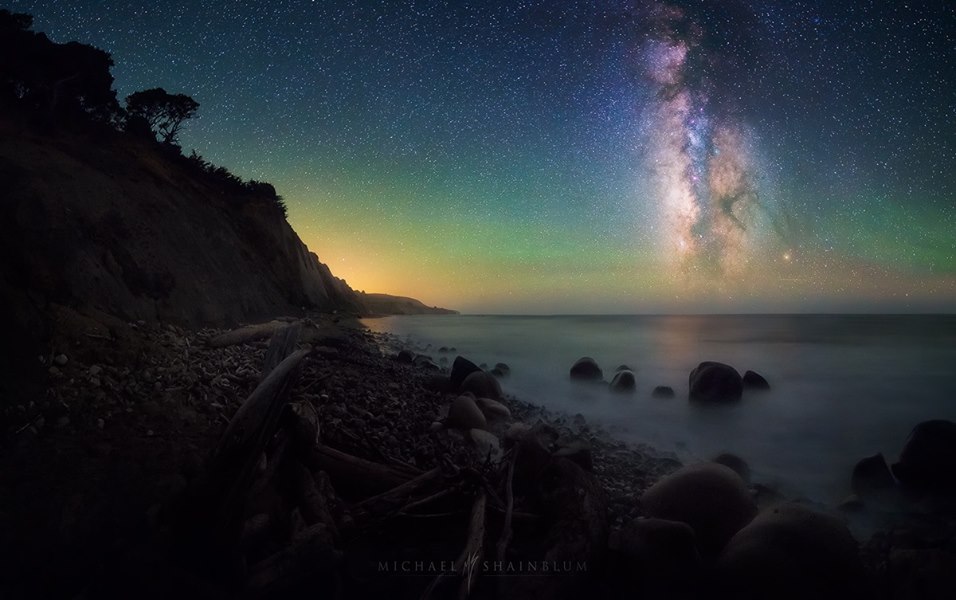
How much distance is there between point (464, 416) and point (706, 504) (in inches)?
170

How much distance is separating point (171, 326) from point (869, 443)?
18041 millimetres

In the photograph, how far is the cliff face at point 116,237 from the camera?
5836 mm

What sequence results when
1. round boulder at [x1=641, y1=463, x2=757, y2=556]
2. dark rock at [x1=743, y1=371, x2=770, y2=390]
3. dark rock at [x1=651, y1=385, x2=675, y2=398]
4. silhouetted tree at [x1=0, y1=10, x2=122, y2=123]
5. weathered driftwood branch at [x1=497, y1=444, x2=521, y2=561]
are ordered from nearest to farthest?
1. weathered driftwood branch at [x1=497, y1=444, x2=521, y2=561]
2. round boulder at [x1=641, y1=463, x2=757, y2=556]
3. silhouetted tree at [x1=0, y1=10, x2=122, y2=123]
4. dark rock at [x1=651, y1=385, x2=675, y2=398]
5. dark rock at [x1=743, y1=371, x2=770, y2=390]

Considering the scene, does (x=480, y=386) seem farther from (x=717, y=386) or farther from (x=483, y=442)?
(x=717, y=386)

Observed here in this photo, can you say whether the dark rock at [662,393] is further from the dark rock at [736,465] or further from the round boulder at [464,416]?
the round boulder at [464,416]

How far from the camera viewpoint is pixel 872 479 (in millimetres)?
7180

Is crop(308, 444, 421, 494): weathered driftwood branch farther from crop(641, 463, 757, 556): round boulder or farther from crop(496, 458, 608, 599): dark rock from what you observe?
crop(641, 463, 757, 556): round boulder

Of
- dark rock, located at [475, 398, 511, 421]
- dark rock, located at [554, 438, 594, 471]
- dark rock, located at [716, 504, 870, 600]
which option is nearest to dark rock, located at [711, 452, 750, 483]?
dark rock, located at [554, 438, 594, 471]

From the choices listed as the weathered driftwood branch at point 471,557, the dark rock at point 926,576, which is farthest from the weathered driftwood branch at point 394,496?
the dark rock at point 926,576

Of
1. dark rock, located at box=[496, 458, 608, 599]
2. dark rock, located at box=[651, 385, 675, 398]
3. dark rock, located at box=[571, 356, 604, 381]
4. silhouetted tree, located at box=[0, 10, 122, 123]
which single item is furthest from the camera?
dark rock, located at box=[571, 356, 604, 381]

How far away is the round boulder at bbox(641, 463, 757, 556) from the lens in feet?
14.8

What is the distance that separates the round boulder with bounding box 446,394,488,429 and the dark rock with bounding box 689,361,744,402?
1051 cm

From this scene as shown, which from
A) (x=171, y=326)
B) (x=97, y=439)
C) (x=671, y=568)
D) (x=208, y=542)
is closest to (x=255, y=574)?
(x=208, y=542)

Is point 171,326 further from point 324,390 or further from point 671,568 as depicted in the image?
point 671,568
